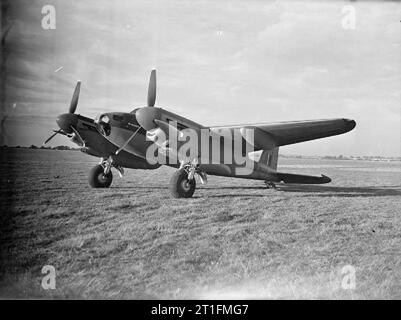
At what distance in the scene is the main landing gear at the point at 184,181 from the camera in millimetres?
5137

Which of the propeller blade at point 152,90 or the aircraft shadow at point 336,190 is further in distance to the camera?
the aircraft shadow at point 336,190

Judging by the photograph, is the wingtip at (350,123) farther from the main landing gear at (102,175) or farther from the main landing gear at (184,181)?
the main landing gear at (102,175)

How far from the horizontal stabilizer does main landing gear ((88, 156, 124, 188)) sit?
339cm

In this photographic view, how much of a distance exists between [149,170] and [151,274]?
4.74m

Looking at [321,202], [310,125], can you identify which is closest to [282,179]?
[321,202]

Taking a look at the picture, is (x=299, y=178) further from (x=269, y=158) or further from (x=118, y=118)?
(x=118, y=118)

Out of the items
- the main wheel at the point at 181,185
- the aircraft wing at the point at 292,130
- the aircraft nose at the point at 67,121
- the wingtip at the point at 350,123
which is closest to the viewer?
the wingtip at the point at 350,123

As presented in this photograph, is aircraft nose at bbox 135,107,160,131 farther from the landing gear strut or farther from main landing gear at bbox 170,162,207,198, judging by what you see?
the landing gear strut

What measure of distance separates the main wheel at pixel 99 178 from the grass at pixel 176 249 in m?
1.25

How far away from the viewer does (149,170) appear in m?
7.38

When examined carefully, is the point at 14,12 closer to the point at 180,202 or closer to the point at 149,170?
the point at 180,202

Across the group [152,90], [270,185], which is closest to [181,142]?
[152,90]

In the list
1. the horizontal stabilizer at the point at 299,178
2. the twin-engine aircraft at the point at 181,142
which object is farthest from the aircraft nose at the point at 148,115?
the horizontal stabilizer at the point at 299,178

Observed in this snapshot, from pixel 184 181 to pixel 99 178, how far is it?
166 centimetres
